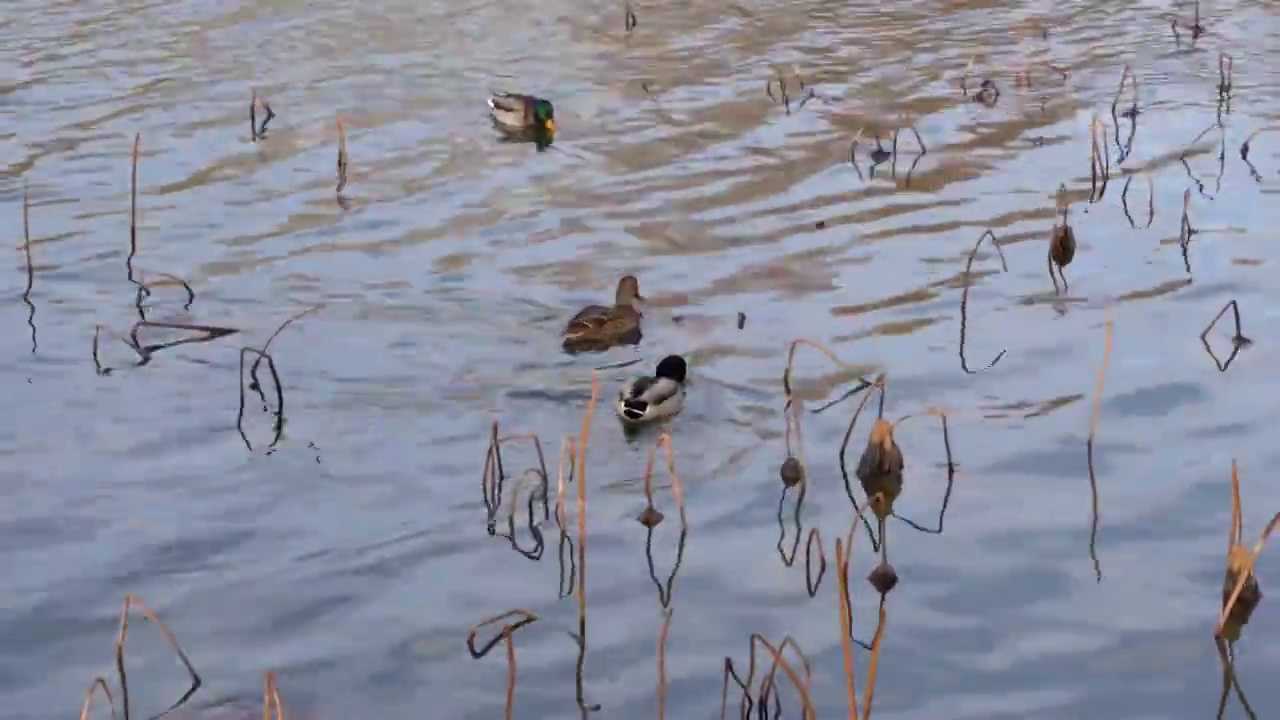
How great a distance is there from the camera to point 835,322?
35.3ft

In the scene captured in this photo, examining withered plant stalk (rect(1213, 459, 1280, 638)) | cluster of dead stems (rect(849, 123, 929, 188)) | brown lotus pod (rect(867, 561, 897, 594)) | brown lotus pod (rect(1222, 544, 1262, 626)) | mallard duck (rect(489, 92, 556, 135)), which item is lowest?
cluster of dead stems (rect(849, 123, 929, 188))

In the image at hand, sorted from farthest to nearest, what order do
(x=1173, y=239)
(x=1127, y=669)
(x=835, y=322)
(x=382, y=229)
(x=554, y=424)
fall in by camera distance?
(x=382, y=229), (x=1173, y=239), (x=835, y=322), (x=554, y=424), (x=1127, y=669)

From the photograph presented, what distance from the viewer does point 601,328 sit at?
415 inches

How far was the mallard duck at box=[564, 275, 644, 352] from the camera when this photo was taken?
1050 cm

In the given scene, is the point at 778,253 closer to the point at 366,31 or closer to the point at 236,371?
the point at 236,371

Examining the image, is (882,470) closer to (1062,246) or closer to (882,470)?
(882,470)

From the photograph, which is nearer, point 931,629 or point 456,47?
point 931,629

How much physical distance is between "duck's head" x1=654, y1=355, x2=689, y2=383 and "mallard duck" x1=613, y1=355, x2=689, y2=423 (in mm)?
75

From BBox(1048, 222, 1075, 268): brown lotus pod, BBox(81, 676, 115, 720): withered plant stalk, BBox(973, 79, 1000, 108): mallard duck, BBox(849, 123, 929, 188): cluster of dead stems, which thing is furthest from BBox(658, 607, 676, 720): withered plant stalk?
BBox(973, 79, 1000, 108): mallard duck

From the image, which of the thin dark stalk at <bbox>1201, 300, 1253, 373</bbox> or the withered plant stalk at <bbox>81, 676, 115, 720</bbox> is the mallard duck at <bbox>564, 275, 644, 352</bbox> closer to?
the thin dark stalk at <bbox>1201, 300, 1253, 373</bbox>

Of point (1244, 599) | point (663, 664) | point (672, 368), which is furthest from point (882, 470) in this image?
point (663, 664)

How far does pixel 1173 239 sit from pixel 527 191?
16.6 feet

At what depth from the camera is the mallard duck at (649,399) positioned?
913 cm

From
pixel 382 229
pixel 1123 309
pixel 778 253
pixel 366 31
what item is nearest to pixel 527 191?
pixel 382 229
